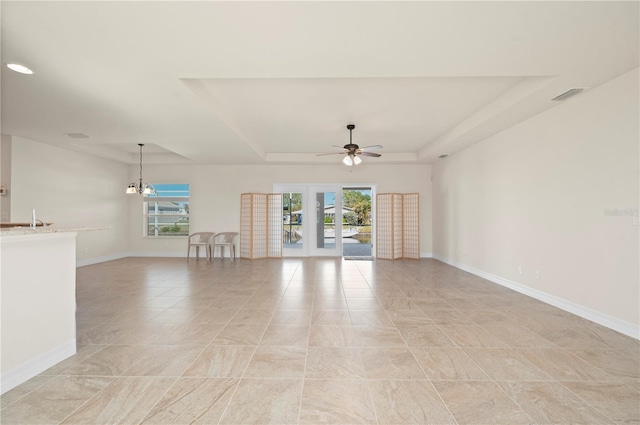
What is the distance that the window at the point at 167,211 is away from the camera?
27.5 ft

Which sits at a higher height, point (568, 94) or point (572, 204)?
point (568, 94)

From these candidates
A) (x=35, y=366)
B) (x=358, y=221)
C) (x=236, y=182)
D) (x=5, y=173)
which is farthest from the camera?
(x=358, y=221)

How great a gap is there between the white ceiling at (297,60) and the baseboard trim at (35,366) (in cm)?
259

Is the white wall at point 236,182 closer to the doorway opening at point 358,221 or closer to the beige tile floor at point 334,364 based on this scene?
the doorway opening at point 358,221

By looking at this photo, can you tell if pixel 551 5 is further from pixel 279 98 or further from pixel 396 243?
pixel 396 243

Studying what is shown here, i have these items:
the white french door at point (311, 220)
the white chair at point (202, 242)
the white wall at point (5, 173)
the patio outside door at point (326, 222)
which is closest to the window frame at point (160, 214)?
the white chair at point (202, 242)

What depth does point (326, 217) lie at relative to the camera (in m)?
8.38

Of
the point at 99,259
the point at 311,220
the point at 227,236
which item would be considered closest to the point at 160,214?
the point at 99,259

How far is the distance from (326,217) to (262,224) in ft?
6.11

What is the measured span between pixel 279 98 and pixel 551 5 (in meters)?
3.01

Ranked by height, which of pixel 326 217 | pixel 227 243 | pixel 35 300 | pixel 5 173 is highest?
pixel 5 173

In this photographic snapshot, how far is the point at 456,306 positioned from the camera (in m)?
3.81

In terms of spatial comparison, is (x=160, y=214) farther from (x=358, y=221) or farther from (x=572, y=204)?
(x=572, y=204)

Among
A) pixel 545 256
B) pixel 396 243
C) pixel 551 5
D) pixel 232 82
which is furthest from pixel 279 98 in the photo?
pixel 396 243
